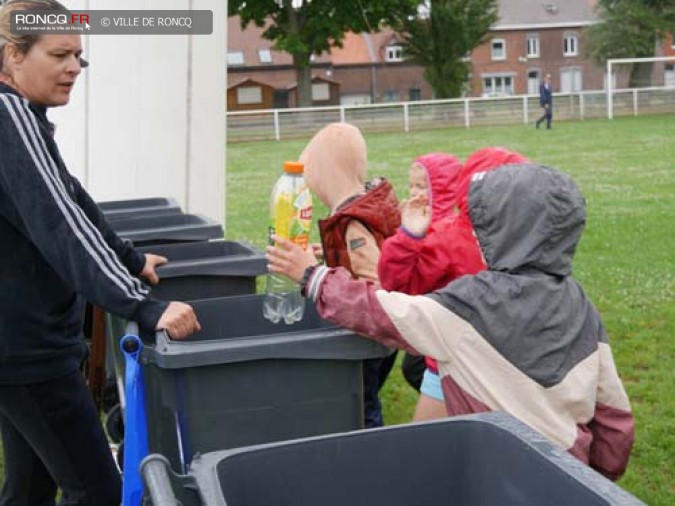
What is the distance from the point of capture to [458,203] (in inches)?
143

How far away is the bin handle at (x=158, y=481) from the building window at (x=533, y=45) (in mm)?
74556

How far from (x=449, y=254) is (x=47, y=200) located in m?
1.38

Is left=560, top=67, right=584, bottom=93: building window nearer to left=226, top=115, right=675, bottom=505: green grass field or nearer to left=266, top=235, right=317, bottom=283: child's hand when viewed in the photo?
left=226, top=115, right=675, bottom=505: green grass field

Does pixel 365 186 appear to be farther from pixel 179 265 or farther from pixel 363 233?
pixel 179 265

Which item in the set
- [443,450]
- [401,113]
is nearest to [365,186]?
[443,450]

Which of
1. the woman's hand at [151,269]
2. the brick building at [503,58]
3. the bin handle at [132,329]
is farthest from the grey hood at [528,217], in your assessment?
the brick building at [503,58]

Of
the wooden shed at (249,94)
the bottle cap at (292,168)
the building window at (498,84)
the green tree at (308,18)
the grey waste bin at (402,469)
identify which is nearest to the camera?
the grey waste bin at (402,469)

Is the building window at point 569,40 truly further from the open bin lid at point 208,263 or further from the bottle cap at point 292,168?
the bottle cap at point 292,168

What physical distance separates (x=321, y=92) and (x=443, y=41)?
1800 cm

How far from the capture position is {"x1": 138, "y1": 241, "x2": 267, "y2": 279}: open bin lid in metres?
3.91

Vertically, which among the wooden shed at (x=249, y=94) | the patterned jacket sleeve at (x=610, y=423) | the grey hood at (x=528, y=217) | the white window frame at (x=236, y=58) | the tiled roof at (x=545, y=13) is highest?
the tiled roof at (x=545, y=13)

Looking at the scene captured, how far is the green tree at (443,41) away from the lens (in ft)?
161

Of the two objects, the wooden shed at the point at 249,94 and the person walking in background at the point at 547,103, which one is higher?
the wooden shed at the point at 249,94

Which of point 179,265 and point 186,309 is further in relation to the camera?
point 179,265
